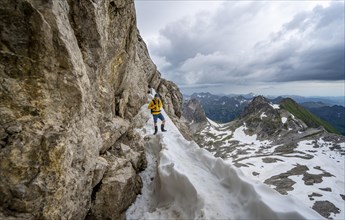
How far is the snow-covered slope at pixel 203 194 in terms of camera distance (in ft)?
39.0

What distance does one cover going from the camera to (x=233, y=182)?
49.3 ft

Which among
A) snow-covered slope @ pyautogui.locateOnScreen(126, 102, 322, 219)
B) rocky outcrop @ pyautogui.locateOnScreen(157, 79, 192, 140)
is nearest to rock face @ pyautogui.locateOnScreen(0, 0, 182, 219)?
snow-covered slope @ pyautogui.locateOnScreen(126, 102, 322, 219)

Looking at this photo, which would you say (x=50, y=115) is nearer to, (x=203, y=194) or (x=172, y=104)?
(x=203, y=194)

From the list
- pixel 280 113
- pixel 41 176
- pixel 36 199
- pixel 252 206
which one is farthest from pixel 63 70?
pixel 280 113

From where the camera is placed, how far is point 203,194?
14000 millimetres

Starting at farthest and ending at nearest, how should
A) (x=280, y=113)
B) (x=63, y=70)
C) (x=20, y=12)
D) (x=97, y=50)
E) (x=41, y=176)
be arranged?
(x=280, y=113) → (x=97, y=50) → (x=63, y=70) → (x=41, y=176) → (x=20, y=12)

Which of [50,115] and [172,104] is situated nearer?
[50,115]

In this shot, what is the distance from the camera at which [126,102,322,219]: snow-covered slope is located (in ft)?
39.0

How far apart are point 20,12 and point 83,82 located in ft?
12.6

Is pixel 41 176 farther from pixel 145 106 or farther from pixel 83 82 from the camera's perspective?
pixel 145 106

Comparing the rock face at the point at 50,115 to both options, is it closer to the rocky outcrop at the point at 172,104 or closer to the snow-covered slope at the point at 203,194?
the snow-covered slope at the point at 203,194

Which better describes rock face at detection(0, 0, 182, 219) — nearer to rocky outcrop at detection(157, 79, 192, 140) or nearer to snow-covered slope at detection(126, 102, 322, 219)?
snow-covered slope at detection(126, 102, 322, 219)

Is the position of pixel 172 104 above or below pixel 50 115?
below

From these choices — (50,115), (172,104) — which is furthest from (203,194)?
(172,104)
